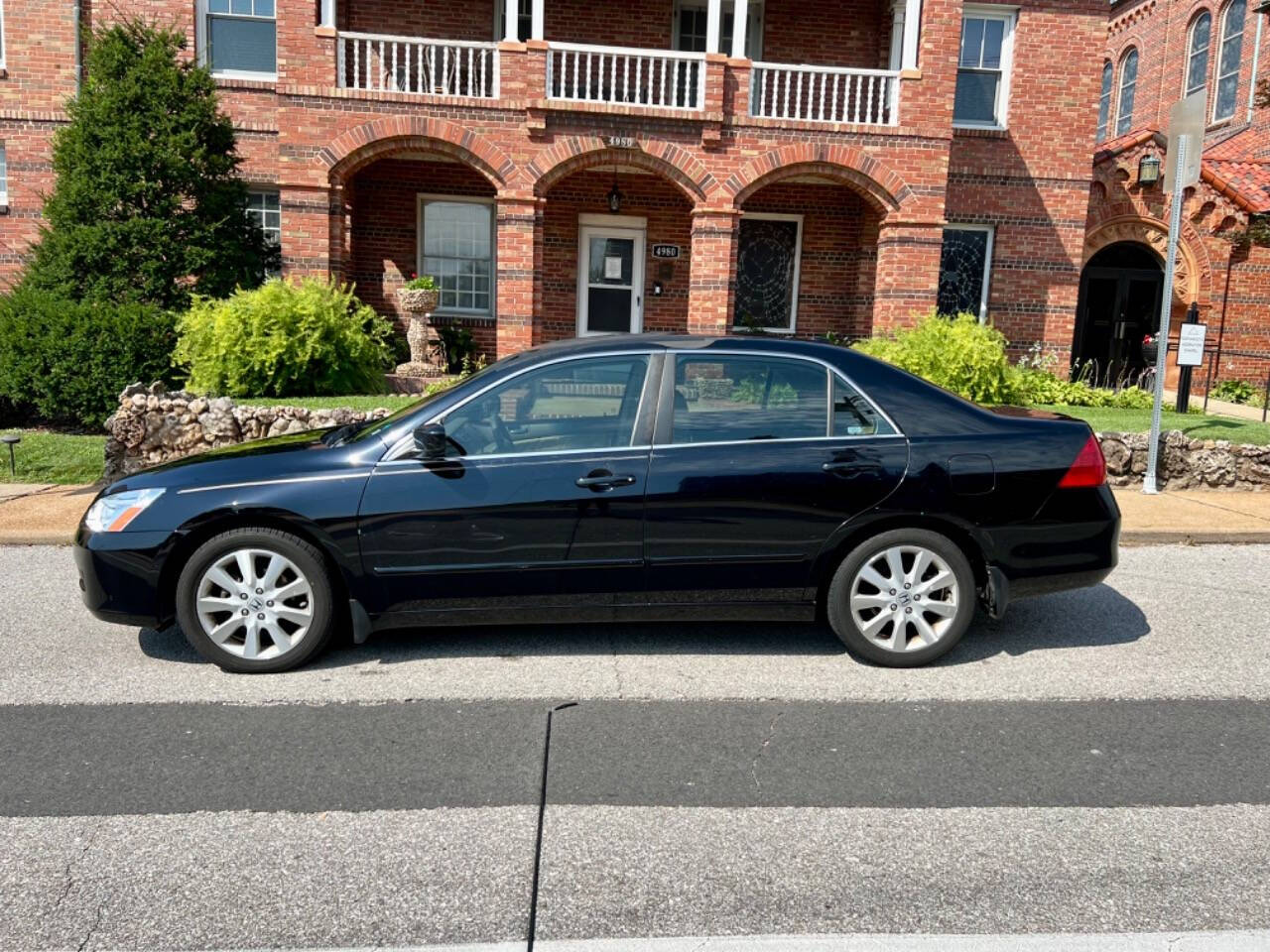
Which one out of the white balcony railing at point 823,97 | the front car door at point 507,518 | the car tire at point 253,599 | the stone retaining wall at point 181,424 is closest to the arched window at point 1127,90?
the white balcony railing at point 823,97

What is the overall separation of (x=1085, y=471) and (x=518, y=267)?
11254mm

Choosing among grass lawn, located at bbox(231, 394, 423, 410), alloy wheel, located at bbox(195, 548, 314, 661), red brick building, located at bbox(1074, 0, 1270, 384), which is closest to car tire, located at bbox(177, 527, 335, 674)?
alloy wheel, located at bbox(195, 548, 314, 661)

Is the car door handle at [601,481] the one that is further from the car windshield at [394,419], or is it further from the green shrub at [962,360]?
the green shrub at [962,360]

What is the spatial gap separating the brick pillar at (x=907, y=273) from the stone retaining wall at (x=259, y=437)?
5.81 m

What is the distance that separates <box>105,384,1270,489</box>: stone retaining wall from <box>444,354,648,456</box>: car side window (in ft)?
16.2

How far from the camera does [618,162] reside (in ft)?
51.5

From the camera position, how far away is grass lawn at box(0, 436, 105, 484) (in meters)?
10.1

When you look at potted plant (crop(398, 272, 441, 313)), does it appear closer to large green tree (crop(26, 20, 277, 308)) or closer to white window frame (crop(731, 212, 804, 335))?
large green tree (crop(26, 20, 277, 308))

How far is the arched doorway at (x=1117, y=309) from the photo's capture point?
20359 mm

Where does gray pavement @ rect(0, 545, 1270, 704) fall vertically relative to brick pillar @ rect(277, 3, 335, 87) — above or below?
below

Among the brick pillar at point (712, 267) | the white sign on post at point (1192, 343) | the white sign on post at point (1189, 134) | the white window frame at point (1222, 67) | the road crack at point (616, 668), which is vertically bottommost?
the road crack at point (616, 668)

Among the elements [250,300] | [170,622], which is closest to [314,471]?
[170,622]

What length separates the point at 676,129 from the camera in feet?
50.8

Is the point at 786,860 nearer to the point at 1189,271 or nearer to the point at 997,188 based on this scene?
the point at 997,188
